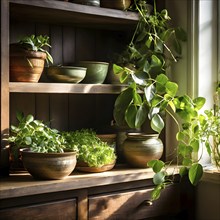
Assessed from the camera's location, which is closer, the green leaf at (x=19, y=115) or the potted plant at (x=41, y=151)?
the potted plant at (x=41, y=151)

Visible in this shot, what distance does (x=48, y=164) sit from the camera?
1.81 meters

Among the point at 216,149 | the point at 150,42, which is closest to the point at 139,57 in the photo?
the point at 150,42

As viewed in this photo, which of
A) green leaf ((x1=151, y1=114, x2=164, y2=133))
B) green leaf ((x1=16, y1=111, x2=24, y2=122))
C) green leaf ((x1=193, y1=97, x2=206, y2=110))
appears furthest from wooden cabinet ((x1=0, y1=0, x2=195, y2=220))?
green leaf ((x1=193, y1=97, x2=206, y2=110))

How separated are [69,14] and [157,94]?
22.6 inches

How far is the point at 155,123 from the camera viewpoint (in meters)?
2.06

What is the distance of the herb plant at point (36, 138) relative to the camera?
1897mm

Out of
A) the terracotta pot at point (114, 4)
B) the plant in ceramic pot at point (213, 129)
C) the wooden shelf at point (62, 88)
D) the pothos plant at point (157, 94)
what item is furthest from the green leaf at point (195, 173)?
the terracotta pot at point (114, 4)

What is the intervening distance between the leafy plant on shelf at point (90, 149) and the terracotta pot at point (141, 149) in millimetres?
127

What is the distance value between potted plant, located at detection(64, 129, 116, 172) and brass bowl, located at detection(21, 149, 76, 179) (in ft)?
0.60

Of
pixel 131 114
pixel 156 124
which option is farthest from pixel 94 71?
pixel 156 124

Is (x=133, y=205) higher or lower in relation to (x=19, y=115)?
lower

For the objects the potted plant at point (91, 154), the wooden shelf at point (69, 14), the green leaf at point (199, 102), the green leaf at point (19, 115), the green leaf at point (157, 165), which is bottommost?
the green leaf at point (157, 165)

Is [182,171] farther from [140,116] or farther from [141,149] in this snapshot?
[140,116]

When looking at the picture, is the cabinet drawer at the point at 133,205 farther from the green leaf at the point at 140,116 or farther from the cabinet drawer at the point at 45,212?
the green leaf at the point at 140,116
